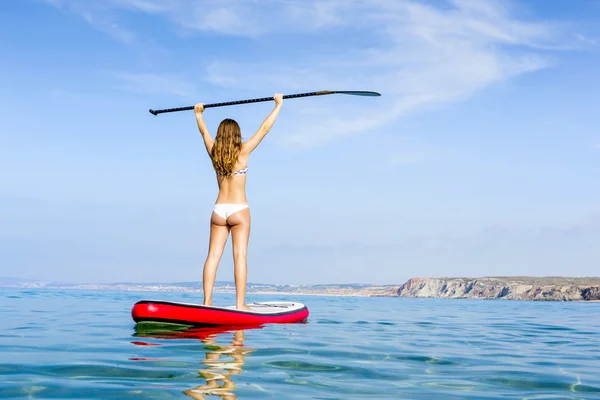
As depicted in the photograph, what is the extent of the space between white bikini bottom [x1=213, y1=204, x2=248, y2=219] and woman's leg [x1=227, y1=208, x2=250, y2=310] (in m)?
0.05

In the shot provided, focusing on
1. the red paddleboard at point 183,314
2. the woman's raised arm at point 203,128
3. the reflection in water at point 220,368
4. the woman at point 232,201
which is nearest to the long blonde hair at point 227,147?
the woman at point 232,201

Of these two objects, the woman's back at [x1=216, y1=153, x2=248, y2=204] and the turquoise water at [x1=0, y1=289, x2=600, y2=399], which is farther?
the woman's back at [x1=216, y1=153, x2=248, y2=204]

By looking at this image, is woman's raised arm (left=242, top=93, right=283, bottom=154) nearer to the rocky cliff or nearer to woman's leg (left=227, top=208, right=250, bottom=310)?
woman's leg (left=227, top=208, right=250, bottom=310)

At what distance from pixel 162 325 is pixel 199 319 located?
23.8 inches

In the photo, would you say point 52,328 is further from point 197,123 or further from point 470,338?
point 470,338

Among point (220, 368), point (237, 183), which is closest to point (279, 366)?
point (220, 368)

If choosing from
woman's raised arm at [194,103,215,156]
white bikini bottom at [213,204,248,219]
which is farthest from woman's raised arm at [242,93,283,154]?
white bikini bottom at [213,204,248,219]

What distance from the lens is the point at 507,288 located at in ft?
489

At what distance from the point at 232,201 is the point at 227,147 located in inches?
36.2

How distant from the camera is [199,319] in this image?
916 cm

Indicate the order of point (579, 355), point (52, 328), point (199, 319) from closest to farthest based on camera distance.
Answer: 1. point (579, 355)
2. point (199, 319)
3. point (52, 328)

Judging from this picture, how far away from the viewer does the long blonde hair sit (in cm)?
1005

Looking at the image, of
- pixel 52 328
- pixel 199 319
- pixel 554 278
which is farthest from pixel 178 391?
pixel 554 278

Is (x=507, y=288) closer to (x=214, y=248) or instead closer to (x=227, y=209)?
(x=214, y=248)
